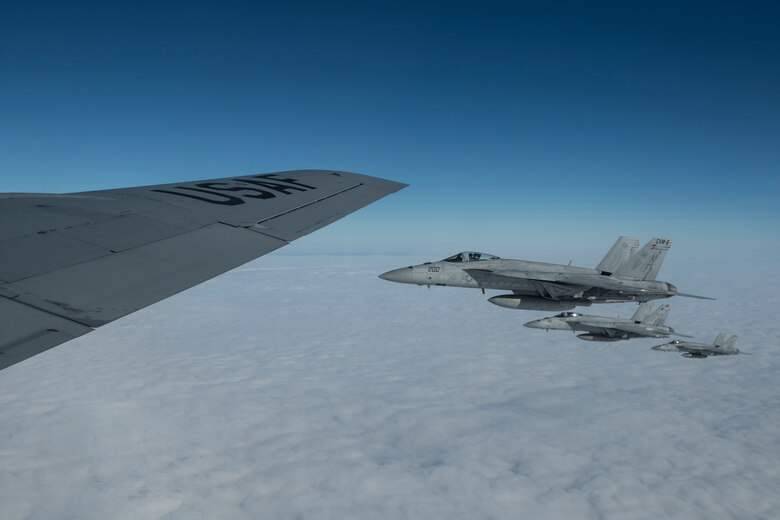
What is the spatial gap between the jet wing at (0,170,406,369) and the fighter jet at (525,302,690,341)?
34934mm

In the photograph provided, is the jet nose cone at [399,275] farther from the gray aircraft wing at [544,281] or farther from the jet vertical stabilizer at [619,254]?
the jet vertical stabilizer at [619,254]

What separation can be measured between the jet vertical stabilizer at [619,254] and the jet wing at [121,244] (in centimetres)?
2485

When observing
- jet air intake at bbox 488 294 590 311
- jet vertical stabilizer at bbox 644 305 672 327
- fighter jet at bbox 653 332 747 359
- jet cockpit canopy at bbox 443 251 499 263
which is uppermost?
jet cockpit canopy at bbox 443 251 499 263

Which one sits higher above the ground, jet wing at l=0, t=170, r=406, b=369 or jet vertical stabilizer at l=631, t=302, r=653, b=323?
jet wing at l=0, t=170, r=406, b=369

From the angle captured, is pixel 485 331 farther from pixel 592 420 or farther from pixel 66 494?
pixel 66 494

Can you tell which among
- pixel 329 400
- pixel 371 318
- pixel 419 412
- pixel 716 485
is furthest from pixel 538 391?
pixel 371 318

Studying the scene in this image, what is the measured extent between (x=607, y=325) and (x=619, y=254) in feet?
45.6

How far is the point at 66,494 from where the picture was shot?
50406mm

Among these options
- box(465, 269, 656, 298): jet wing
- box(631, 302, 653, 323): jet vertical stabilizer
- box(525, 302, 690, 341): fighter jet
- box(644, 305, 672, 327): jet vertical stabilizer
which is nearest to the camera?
box(465, 269, 656, 298): jet wing

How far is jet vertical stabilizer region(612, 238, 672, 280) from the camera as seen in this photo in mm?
27469

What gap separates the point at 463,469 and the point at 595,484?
19585 mm

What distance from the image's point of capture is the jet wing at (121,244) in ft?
9.39

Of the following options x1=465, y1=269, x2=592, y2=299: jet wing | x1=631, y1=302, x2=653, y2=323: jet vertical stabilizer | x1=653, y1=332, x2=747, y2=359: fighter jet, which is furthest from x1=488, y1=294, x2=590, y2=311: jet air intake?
x1=653, y1=332, x2=747, y2=359: fighter jet

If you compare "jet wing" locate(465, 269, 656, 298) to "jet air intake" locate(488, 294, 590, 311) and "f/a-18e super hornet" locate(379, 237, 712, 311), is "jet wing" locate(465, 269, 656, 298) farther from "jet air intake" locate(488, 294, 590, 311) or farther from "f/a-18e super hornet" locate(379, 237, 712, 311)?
"jet air intake" locate(488, 294, 590, 311)
